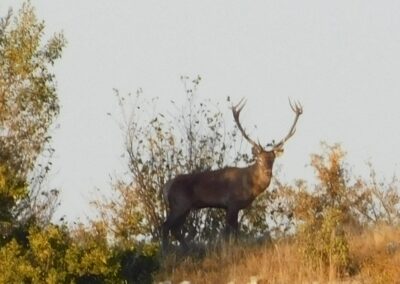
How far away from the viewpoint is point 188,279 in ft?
58.4

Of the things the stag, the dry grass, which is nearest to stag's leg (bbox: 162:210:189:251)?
the stag

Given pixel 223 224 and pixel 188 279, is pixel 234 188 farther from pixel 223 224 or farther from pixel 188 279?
pixel 188 279

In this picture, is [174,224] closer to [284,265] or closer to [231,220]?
[231,220]

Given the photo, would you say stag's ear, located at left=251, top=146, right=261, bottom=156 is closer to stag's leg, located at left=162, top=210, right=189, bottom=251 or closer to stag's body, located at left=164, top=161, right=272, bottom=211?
stag's body, located at left=164, top=161, right=272, bottom=211

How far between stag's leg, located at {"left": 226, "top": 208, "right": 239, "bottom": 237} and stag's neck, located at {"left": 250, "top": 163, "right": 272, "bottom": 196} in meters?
0.59

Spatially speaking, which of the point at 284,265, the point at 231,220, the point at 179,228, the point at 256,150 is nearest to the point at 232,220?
the point at 231,220

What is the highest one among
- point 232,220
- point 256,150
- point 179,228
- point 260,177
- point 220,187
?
point 256,150

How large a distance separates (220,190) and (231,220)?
0.61 meters

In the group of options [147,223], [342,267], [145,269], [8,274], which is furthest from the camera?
[147,223]

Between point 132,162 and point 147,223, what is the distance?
3.78ft

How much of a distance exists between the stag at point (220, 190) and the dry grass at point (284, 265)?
365cm

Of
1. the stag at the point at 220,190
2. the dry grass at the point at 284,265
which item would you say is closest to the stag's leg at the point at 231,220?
the stag at the point at 220,190

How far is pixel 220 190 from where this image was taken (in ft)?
77.9

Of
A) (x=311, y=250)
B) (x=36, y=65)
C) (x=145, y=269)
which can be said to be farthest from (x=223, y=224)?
(x=145, y=269)
